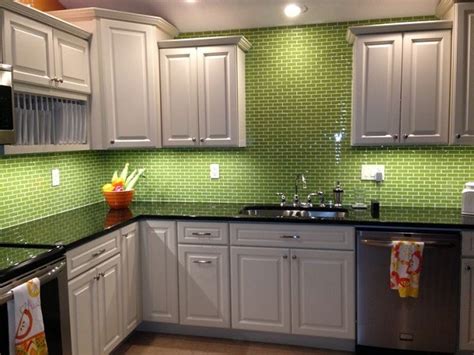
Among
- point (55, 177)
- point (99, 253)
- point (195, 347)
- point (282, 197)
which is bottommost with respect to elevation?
point (195, 347)

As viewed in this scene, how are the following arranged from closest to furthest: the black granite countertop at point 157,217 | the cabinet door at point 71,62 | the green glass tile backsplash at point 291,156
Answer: the black granite countertop at point 157,217 < the cabinet door at point 71,62 < the green glass tile backsplash at point 291,156

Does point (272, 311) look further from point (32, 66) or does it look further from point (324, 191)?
point (32, 66)

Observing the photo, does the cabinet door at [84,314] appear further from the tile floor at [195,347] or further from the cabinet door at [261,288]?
the cabinet door at [261,288]

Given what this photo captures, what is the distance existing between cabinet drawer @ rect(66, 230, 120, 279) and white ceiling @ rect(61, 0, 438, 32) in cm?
175

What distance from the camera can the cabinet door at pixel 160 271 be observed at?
3.07 metres

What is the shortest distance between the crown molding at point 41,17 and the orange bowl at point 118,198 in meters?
1.15

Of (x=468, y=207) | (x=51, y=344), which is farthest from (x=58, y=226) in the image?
(x=468, y=207)

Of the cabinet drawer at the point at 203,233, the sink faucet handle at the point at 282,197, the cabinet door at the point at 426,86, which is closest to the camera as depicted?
the cabinet door at the point at 426,86

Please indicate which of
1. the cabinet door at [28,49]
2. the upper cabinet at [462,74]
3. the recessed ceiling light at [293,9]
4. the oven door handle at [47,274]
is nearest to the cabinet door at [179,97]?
the recessed ceiling light at [293,9]

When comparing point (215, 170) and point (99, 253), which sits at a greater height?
point (215, 170)

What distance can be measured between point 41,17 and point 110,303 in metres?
1.80

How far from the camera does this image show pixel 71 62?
113 inches

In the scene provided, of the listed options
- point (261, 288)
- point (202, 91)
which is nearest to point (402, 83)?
point (202, 91)

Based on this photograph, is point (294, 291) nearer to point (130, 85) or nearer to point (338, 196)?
point (338, 196)
